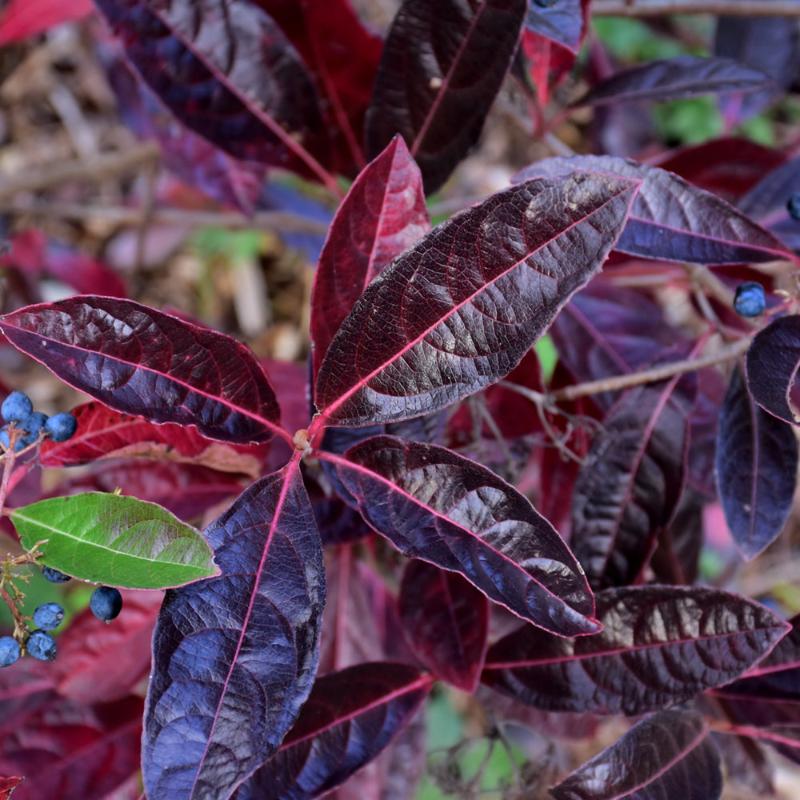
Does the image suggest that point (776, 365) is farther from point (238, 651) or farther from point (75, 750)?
point (75, 750)

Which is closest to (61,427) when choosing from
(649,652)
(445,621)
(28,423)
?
(28,423)

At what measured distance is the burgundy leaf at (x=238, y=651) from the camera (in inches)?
24.4

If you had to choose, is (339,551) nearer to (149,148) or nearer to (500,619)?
(500,619)

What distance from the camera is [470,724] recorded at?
8.75ft

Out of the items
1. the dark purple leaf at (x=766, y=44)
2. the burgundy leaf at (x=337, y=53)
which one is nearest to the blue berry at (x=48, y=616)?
the burgundy leaf at (x=337, y=53)

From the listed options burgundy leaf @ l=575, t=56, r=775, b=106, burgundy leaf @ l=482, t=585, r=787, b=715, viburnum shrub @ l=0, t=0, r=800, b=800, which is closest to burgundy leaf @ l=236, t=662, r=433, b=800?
viburnum shrub @ l=0, t=0, r=800, b=800

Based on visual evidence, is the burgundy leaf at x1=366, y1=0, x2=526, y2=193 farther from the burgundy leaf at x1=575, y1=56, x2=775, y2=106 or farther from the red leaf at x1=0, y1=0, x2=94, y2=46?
the red leaf at x1=0, y1=0, x2=94, y2=46

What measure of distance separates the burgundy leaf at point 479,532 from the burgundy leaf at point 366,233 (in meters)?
0.14

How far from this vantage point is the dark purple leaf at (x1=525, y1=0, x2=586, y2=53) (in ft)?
2.89

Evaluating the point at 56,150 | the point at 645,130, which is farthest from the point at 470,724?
the point at 56,150

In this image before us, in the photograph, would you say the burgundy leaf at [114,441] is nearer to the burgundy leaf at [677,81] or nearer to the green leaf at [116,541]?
the green leaf at [116,541]

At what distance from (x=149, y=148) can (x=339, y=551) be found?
111 cm

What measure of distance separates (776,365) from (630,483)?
0.25 metres

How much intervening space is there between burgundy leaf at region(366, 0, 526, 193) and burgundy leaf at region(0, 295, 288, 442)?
1.20ft
